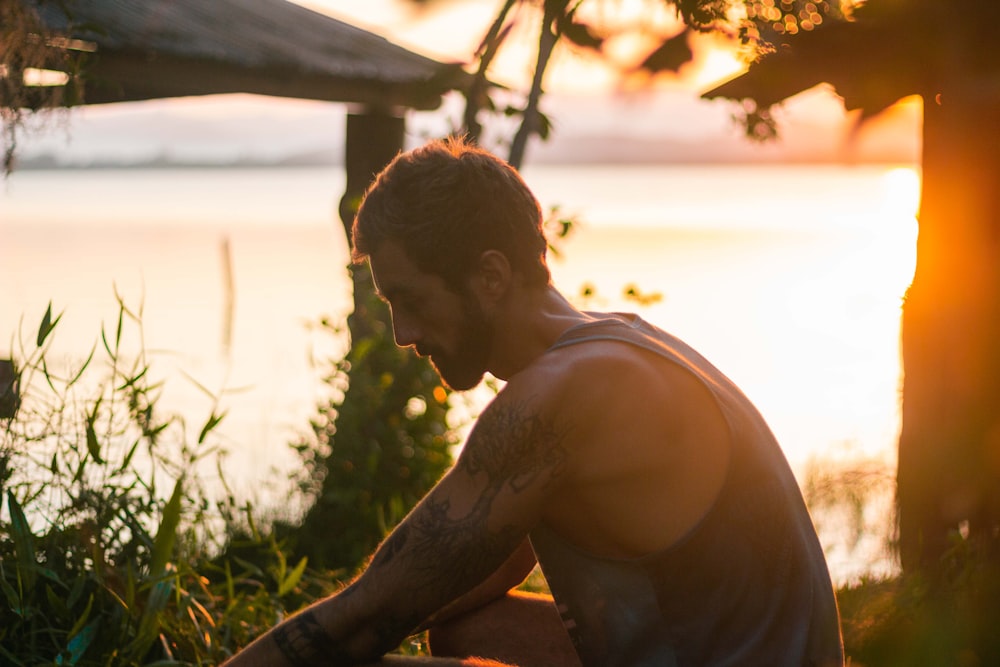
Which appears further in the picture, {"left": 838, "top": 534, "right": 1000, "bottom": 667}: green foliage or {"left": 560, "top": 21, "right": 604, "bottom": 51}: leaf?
{"left": 560, "top": 21, "right": 604, "bottom": 51}: leaf

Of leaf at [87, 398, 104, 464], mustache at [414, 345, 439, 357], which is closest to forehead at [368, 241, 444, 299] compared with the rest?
mustache at [414, 345, 439, 357]

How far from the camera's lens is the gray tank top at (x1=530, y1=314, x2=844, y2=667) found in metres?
1.96

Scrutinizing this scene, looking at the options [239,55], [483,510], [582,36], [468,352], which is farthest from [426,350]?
[582,36]

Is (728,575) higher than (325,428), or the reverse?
(728,575)

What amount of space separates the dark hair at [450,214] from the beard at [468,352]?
0.06m

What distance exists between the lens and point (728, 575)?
1.97 meters

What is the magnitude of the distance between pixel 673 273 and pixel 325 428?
13.5 metres

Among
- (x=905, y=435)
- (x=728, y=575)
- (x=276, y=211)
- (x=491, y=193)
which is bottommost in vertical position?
(x=276, y=211)

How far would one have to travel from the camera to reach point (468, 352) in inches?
86.7

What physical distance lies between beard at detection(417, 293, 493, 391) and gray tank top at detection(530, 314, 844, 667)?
0.21 meters

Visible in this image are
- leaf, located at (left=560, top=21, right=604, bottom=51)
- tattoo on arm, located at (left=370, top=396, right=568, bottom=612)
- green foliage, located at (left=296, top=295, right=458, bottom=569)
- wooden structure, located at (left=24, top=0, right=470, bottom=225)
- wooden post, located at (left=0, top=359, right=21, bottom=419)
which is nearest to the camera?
tattoo on arm, located at (left=370, top=396, right=568, bottom=612)

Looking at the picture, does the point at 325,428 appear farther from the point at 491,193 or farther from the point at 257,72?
the point at 491,193

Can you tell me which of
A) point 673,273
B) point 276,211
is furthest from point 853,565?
point 276,211

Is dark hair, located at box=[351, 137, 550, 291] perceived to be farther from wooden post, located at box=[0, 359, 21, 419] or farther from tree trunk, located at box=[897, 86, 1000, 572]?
tree trunk, located at box=[897, 86, 1000, 572]
